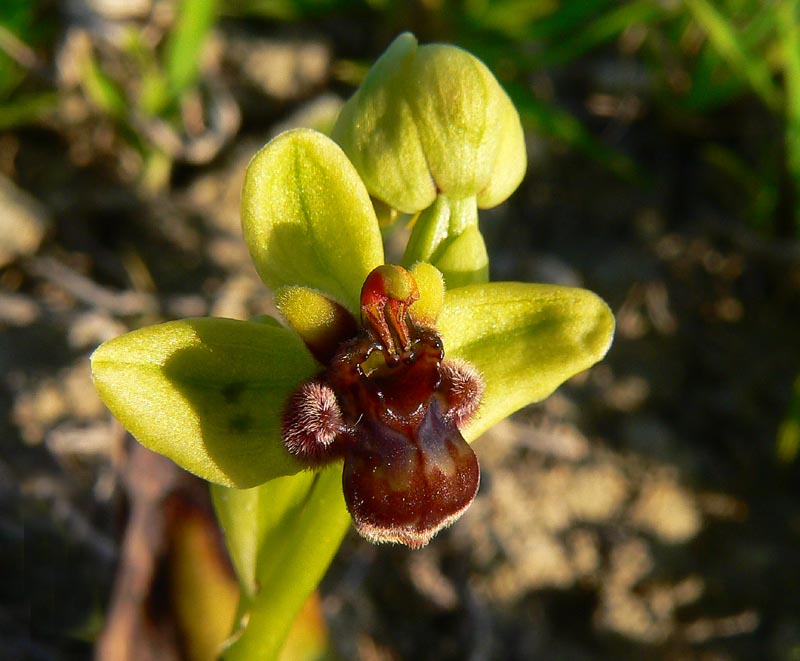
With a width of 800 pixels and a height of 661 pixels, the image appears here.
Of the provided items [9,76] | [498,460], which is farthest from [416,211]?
[9,76]

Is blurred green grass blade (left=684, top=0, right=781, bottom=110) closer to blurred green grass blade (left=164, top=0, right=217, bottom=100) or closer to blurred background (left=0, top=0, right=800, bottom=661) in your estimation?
blurred background (left=0, top=0, right=800, bottom=661)

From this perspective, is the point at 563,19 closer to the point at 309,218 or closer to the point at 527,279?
the point at 527,279

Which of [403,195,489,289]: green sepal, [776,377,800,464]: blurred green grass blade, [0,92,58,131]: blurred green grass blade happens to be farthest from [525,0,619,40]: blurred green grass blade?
[403,195,489,289]: green sepal

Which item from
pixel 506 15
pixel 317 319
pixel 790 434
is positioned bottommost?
pixel 790 434

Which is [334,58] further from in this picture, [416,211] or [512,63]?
[416,211]

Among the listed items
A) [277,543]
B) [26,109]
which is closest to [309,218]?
[277,543]

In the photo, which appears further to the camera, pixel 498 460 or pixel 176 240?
pixel 176 240
